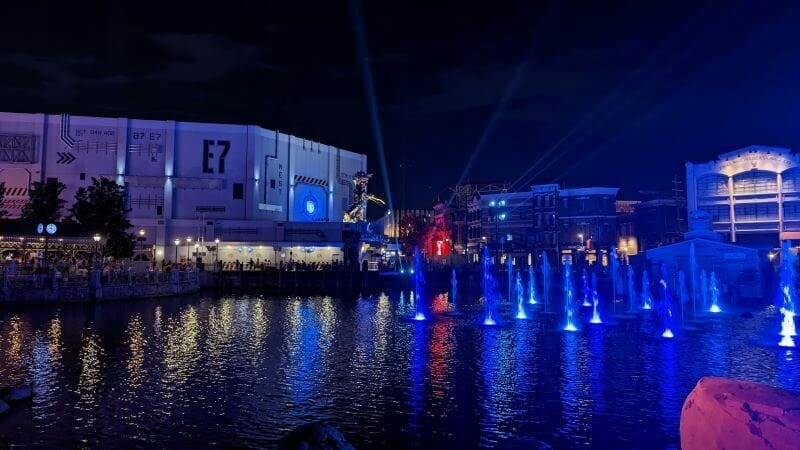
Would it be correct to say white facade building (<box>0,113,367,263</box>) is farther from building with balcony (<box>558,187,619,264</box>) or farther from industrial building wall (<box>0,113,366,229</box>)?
building with balcony (<box>558,187,619,264</box>)

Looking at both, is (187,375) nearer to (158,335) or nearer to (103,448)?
(103,448)

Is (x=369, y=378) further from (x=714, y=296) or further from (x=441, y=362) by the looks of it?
(x=714, y=296)

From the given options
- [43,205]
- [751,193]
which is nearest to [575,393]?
[43,205]

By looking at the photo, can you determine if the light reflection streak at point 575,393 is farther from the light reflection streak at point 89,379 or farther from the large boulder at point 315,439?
the light reflection streak at point 89,379

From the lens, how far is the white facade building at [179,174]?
73438 millimetres

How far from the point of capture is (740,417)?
16.5 ft

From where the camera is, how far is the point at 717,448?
5172mm

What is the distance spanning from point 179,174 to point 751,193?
240 feet

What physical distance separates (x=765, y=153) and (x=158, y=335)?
235 ft

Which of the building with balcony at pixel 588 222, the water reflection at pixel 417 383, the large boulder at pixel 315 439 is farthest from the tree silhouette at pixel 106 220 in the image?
the building with balcony at pixel 588 222

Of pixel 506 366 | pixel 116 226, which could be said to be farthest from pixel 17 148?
pixel 506 366

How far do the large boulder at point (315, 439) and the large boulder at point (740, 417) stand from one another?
5.03 m

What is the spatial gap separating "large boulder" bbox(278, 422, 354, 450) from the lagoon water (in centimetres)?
244

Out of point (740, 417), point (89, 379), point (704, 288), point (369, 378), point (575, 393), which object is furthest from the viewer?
point (704, 288)
